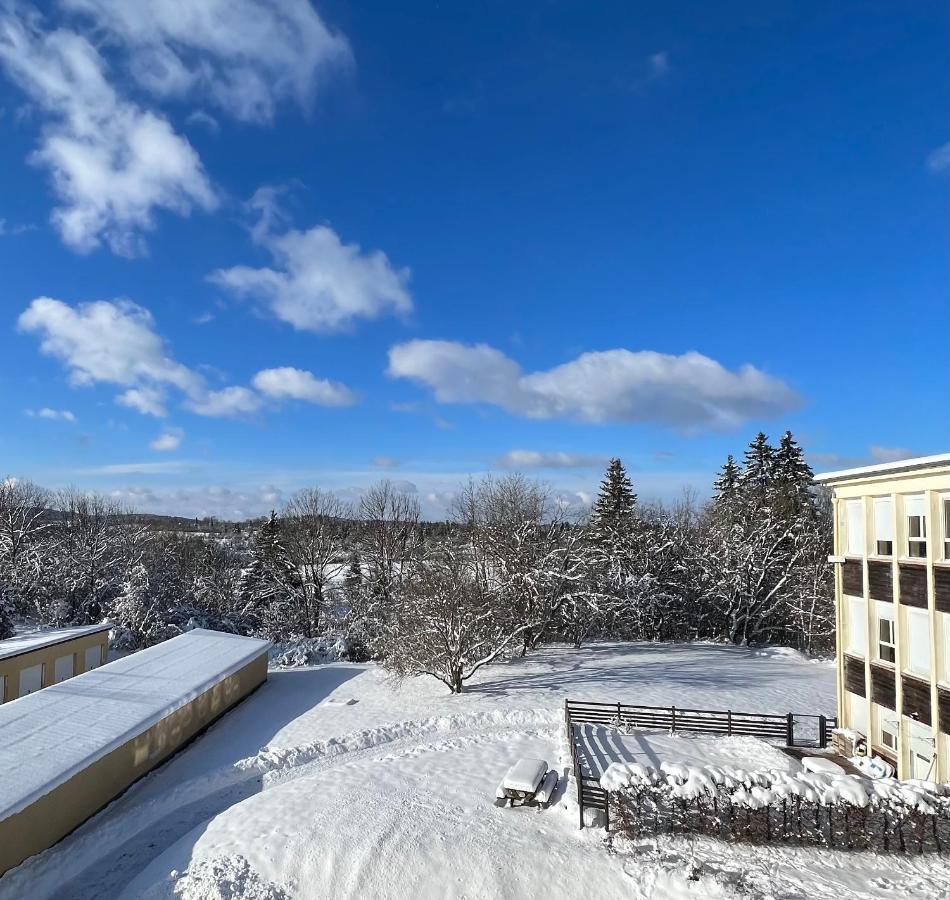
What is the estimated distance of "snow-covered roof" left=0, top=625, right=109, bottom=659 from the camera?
26.0 m

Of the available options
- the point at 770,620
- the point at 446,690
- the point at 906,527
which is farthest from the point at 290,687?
the point at 770,620

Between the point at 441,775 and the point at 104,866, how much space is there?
8208mm

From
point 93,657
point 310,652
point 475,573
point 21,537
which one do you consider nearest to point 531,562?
point 475,573

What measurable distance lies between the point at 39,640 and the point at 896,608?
3369cm

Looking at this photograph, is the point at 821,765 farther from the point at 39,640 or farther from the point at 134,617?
the point at 134,617

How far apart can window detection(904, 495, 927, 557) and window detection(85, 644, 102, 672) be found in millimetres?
34502

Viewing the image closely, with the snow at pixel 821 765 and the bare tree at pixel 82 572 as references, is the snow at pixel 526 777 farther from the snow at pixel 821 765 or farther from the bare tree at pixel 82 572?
the bare tree at pixel 82 572

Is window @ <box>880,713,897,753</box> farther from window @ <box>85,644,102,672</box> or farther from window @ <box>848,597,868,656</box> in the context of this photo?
window @ <box>85,644,102,672</box>

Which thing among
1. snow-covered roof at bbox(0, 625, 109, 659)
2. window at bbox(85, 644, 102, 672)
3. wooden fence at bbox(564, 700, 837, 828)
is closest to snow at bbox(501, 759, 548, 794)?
wooden fence at bbox(564, 700, 837, 828)

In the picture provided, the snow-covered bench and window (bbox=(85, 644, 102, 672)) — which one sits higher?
the snow-covered bench

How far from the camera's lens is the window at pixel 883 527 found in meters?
16.2

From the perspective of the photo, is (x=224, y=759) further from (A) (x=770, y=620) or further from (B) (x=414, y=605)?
(A) (x=770, y=620)

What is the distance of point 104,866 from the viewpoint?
14.5 m

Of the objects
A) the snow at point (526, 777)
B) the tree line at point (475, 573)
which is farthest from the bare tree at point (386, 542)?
the snow at point (526, 777)
